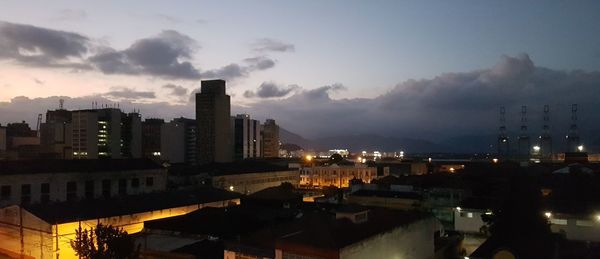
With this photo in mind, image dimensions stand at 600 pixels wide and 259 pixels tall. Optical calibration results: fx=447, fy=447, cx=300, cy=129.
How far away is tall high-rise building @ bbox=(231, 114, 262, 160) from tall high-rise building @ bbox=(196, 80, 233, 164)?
1685 centimetres

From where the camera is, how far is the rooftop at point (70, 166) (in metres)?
35.8

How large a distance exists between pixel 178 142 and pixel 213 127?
57.9ft

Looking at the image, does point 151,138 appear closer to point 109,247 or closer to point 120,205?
point 120,205

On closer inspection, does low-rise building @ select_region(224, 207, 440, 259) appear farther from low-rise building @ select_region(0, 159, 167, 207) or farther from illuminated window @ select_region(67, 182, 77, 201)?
illuminated window @ select_region(67, 182, 77, 201)

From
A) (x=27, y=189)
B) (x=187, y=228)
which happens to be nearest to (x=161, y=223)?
(x=187, y=228)

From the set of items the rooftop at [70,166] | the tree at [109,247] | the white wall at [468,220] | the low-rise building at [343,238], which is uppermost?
the rooftop at [70,166]

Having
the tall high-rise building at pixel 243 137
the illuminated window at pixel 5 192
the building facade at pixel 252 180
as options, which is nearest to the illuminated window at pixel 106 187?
the illuminated window at pixel 5 192

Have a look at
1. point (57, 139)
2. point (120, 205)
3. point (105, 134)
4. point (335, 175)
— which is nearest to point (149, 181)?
point (120, 205)

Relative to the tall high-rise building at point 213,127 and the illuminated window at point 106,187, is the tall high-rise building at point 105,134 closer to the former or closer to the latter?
the tall high-rise building at point 213,127

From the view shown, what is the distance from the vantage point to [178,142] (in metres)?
128

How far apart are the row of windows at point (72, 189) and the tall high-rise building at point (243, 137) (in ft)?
306

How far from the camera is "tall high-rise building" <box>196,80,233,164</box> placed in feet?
380

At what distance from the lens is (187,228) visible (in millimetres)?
22078

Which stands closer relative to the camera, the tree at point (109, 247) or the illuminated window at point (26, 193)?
the tree at point (109, 247)
